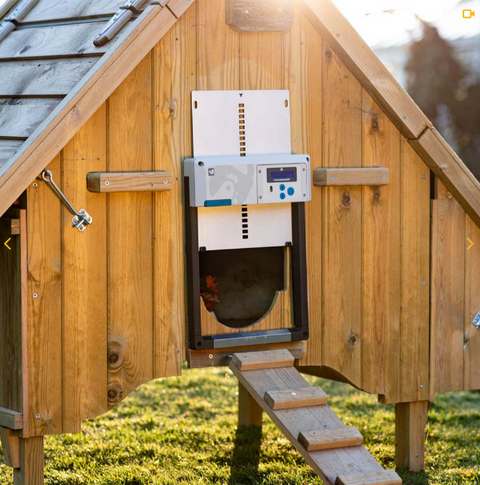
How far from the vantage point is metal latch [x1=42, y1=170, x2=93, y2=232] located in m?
3.84

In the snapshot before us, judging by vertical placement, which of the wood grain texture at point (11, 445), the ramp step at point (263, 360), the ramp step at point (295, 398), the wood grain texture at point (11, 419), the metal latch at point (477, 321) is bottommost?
the wood grain texture at point (11, 445)

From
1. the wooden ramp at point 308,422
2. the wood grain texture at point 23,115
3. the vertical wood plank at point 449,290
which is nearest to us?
the wooden ramp at point 308,422

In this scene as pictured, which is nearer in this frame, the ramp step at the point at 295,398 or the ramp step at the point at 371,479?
the ramp step at the point at 371,479

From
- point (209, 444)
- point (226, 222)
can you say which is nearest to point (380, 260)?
point (226, 222)

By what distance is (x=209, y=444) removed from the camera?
18.6 feet

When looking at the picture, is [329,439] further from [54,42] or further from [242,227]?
[54,42]

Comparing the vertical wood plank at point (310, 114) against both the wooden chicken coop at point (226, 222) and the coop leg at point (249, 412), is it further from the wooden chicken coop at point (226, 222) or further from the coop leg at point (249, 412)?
the coop leg at point (249, 412)

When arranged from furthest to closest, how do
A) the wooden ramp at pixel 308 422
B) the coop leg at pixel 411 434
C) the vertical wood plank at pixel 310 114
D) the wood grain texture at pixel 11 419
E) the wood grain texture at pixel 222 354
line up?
the coop leg at pixel 411 434, the vertical wood plank at pixel 310 114, the wood grain texture at pixel 222 354, the wood grain texture at pixel 11 419, the wooden ramp at pixel 308 422

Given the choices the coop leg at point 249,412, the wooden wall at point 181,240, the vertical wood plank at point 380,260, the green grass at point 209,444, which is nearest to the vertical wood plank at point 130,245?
the wooden wall at point 181,240

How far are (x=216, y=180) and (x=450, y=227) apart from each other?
1.35 metres

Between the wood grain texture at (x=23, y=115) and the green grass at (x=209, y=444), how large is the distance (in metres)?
1.98

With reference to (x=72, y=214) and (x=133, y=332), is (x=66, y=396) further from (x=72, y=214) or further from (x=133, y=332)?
(x=72, y=214)

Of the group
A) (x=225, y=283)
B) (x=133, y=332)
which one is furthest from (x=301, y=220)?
(x=133, y=332)

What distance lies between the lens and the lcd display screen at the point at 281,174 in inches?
167
